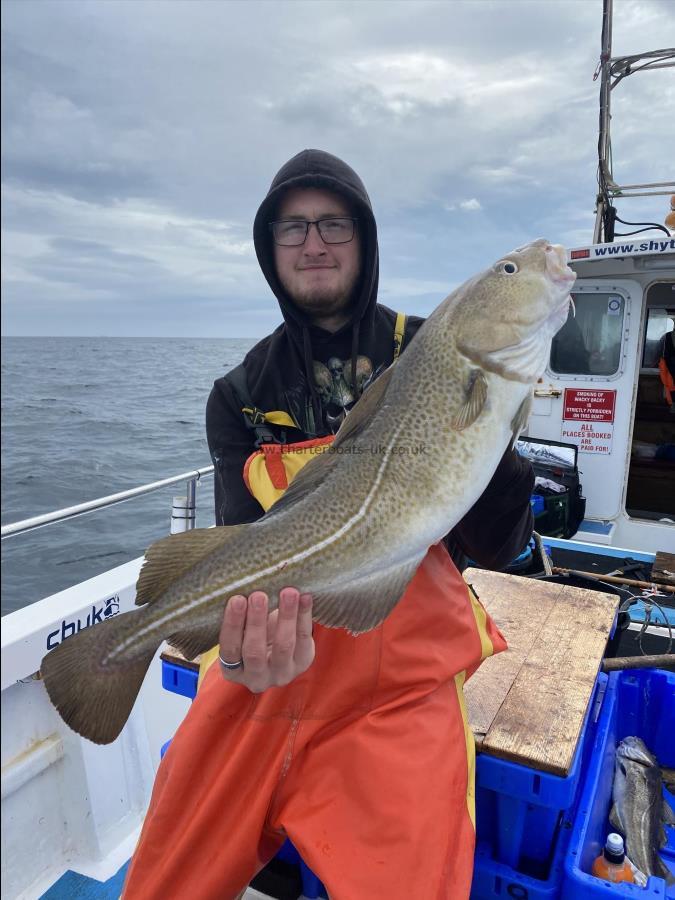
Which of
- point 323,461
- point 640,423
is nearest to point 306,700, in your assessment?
point 323,461

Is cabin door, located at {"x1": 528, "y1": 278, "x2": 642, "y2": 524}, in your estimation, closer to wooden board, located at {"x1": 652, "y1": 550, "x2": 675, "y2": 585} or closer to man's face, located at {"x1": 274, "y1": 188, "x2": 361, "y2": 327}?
wooden board, located at {"x1": 652, "y1": 550, "x2": 675, "y2": 585}

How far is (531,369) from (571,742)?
1.32 metres

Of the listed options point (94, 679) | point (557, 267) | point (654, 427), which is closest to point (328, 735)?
point (94, 679)

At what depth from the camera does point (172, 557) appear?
190cm

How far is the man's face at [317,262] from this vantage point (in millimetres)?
2551

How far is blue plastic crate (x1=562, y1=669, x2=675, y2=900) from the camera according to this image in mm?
2180

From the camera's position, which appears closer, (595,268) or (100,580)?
(100,580)

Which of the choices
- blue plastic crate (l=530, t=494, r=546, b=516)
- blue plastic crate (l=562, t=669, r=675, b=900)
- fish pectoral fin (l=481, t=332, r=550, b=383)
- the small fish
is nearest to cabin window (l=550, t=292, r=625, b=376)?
blue plastic crate (l=530, t=494, r=546, b=516)

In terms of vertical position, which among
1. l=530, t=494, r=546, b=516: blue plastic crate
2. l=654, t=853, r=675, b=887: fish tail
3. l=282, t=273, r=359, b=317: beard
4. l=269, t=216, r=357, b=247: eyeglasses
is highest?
l=269, t=216, r=357, b=247: eyeglasses

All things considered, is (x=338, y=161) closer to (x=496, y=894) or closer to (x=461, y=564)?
(x=461, y=564)

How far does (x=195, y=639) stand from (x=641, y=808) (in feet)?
8.12

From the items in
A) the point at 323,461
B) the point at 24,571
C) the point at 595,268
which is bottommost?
the point at 24,571

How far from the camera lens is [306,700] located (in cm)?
205

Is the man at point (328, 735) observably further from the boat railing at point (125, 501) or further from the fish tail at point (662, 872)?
the fish tail at point (662, 872)
